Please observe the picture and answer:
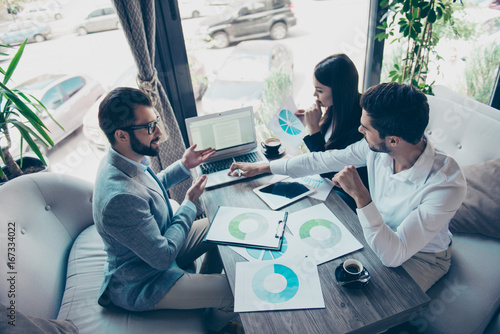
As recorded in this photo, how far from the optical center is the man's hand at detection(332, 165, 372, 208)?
1.21m

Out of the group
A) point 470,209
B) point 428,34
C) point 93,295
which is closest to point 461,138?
point 470,209

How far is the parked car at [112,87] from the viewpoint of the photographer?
2168 millimetres

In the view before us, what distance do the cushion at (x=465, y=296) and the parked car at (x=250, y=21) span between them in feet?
5.82

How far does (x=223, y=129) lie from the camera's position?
6.14 feet

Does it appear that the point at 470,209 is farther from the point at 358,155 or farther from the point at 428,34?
the point at 428,34

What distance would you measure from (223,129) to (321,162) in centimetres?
Answer: 60

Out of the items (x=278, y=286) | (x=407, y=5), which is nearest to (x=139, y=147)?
(x=278, y=286)

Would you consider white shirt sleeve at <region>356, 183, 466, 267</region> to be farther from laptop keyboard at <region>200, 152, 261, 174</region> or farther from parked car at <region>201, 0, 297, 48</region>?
parked car at <region>201, 0, 297, 48</region>

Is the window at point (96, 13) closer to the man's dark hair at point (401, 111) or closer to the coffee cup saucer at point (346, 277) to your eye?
the man's dark hair at point (401, 111)

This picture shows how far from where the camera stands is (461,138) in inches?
71.8

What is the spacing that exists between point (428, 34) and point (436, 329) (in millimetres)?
1964

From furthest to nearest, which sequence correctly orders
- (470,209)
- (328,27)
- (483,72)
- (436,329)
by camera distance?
1. (483,72)
2. (328,27)
3. (470,209)
4. (436,329)

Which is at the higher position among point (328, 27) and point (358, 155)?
point (328, 27)

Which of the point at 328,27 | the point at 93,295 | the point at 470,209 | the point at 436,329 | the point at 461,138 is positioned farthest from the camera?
the point at 328,27
